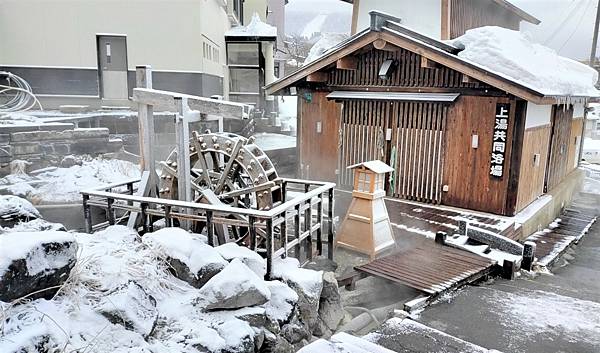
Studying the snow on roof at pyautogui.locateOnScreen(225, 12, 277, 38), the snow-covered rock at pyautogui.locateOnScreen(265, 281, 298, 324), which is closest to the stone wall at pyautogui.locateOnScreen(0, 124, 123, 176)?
the snow-covered rock at pyautogui.locateOnScreen(265, 281, 298, 324)

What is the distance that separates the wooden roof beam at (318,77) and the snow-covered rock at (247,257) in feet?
23.5

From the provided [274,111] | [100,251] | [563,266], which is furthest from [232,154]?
[274,111]

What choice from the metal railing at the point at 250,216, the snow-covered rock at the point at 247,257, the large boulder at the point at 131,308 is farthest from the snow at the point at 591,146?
the large boulder at the point at 131,308

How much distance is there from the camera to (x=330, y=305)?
6.03 m

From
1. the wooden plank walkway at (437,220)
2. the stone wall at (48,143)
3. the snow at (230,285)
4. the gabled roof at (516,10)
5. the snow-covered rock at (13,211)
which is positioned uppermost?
the gabled roof at (516,10)

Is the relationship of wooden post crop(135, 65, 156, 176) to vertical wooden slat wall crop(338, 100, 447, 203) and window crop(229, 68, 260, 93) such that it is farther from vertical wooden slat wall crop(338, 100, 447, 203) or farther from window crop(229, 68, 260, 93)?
window crop(229, 68, 260, 93)

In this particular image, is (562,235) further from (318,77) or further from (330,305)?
(330,305)

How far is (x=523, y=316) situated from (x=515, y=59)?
6840 mm

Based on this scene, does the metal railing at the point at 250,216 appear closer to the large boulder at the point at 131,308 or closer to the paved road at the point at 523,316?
the large boulder at the point at 131,308

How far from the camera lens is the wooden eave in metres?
9.05

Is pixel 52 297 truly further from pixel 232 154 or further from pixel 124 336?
pixel 232 154

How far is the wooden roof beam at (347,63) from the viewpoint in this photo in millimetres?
11325

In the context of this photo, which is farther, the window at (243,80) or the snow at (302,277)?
the window at (243,80)

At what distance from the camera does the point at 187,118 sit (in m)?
6.92
